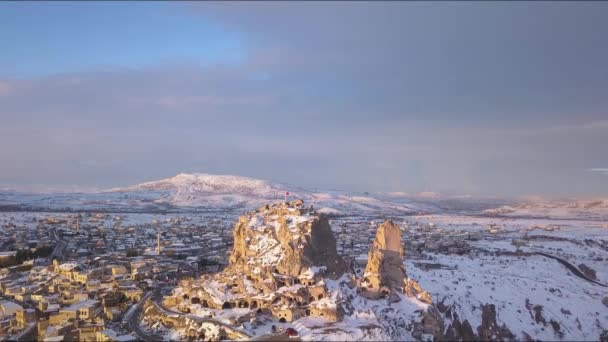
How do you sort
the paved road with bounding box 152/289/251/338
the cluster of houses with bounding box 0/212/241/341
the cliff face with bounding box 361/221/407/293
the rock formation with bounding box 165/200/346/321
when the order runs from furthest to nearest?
the cliff face with bounding box 361/221/407/293 → the cluster of houses with bounding box 0/212/241/341 → the rock formation with bounding box 165/200/346/321 → the paved road with bounding box 152/289/251/338

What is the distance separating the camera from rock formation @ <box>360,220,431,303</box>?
34281mm

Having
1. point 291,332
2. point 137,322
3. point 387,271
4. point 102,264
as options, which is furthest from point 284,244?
point 102,264

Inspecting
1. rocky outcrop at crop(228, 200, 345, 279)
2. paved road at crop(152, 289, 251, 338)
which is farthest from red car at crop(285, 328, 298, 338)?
rocky outcrop at crop(228, 200, 345, 279)

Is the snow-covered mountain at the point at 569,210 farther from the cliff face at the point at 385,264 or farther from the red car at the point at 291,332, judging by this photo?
the red car at the point at 291,332

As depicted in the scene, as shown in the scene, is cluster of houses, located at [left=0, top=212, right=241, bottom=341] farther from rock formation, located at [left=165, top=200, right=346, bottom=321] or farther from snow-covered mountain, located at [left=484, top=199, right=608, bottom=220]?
snow-covered mountain, located at [left=484, top=199, right=608, bottom=220]

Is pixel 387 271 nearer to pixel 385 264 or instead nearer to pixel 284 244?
pixel 385 264

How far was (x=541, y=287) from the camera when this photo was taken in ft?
159

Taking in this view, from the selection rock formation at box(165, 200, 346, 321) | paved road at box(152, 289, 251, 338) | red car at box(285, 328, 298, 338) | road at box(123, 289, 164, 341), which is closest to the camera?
red car at box(285, 328, 298, 338)

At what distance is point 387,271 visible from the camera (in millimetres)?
35625

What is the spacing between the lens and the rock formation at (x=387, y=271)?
3428 cm

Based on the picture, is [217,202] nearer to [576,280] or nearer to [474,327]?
[576,280]

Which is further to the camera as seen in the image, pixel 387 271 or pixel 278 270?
pixel 387 271

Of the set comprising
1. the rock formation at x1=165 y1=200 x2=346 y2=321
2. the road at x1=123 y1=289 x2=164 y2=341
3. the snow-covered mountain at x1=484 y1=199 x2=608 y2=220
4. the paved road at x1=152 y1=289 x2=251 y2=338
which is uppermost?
the snow-covered mountain at x1=484 y1=199 x2=608 y2=220

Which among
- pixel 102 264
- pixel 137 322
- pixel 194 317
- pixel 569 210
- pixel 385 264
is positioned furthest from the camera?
pixel 569 210
